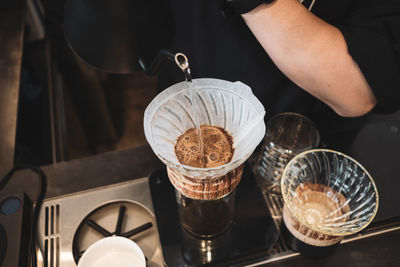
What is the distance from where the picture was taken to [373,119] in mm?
1029

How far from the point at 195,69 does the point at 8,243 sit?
70 cm

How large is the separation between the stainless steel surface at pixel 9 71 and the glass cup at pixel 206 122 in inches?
21.1

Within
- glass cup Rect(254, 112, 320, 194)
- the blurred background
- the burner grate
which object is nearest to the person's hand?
glass cup Rect(254, 112, 320, 194)

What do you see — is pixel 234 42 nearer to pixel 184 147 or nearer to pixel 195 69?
pixel 195 69

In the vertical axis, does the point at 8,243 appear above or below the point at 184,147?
below

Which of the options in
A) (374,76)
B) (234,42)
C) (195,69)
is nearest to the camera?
(374,76)

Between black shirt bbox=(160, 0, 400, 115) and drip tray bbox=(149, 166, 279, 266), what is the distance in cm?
37

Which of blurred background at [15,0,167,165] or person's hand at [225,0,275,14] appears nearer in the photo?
person's hand at [225,0,275,14]

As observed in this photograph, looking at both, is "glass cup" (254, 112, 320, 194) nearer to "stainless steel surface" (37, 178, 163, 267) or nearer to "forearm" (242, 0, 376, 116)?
"forearm" (242, 0, 376, 116)

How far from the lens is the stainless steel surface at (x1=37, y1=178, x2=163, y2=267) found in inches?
30.9

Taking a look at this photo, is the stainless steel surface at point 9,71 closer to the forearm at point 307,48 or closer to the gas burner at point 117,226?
the gas burner at point 117,226

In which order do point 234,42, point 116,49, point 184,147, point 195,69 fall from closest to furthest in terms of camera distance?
point 116,49, point 184,147, point 234,42, point 195,69

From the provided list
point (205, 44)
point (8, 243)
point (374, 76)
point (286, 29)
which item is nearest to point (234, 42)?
point (205, 44)

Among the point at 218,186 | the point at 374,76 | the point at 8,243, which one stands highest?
the point at 374,76
